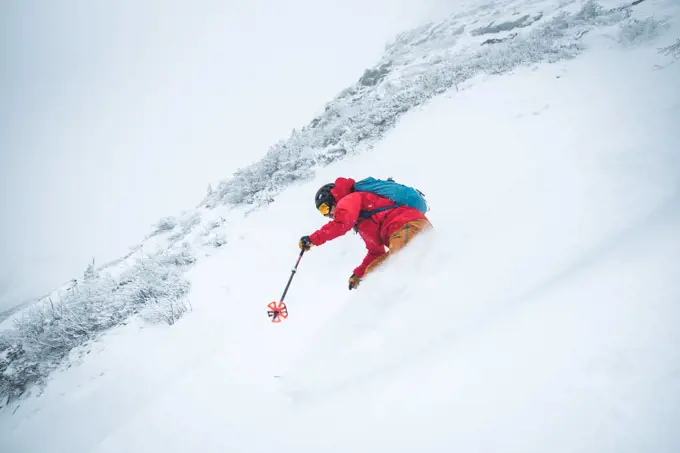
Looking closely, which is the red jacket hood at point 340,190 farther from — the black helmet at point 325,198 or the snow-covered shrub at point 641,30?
the snow-covered shrub at point 641,30

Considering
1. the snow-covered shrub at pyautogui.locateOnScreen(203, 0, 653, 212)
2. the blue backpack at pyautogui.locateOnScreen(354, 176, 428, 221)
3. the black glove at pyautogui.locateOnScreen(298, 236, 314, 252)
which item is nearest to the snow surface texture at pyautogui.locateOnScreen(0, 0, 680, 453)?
the blue backpack at pyautogui.locateOnScreen(354, 176, 428, 221)

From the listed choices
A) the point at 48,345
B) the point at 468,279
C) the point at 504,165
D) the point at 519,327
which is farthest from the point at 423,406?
the point at 48,345

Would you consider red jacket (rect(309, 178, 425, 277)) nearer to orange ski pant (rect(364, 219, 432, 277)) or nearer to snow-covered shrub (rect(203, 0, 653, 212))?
orange ski pant (rect(364, 219, 432, 277))

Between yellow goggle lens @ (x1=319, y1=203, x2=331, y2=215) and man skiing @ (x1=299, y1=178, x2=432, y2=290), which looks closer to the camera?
man skiing @ (x1=299, y1=178, x2=432, y2=290)

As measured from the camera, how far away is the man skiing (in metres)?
3.83

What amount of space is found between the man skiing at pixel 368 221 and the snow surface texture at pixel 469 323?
0.25 metres

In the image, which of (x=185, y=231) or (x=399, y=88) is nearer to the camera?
(x=185, y=231)

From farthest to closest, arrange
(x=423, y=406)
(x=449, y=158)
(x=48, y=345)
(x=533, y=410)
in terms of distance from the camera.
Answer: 1. (x=449, y=158)
2. (x=48, y=345)
3. (x=423, y=406)
4. (x=533, y=410)

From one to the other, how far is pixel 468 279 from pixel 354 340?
50.2 inches

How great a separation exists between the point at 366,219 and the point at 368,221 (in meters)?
0.04

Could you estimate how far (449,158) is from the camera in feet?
21.7

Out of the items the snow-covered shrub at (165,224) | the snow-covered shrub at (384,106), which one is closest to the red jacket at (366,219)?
the snow-covered shrub at (384,106)

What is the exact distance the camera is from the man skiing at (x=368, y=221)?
12.6 feet

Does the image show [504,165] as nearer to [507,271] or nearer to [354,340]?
[507,271]
